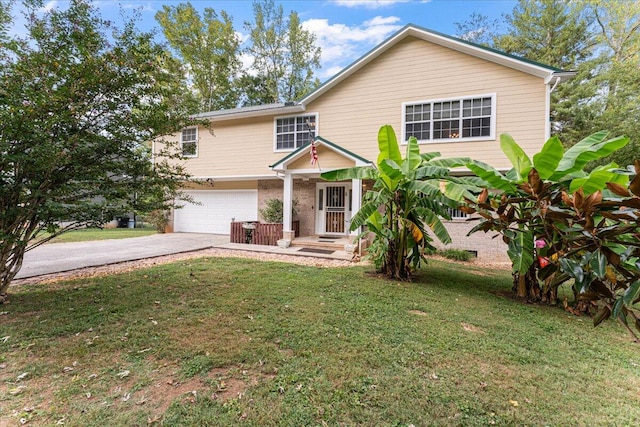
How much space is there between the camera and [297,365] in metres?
3.17

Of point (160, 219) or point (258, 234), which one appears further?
point (160, 219)

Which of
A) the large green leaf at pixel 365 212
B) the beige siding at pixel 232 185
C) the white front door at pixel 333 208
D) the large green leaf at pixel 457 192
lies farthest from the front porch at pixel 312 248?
the large green leaf at pixel 457 192

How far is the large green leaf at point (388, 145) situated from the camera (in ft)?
22.1

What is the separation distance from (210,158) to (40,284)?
32.0 feet

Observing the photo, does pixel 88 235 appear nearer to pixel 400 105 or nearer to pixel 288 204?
pixel 288 204

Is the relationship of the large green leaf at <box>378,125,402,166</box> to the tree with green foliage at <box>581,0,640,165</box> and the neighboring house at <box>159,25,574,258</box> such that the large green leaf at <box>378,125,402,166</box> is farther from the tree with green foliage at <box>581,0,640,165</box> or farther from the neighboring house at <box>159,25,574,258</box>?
the tree with green foliage at <box>581,0,640,165</box>

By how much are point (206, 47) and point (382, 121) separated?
21674 millimetres

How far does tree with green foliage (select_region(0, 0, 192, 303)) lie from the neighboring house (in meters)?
3.42

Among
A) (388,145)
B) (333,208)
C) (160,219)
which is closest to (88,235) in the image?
(160,219)

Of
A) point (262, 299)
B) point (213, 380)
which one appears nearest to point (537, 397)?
point (213, 380)

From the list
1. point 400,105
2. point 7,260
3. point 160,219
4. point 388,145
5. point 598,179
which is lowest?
point 7,260

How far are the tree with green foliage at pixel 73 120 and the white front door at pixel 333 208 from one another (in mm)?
8540

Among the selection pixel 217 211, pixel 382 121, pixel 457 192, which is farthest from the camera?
pixel 217 211

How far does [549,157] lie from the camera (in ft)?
15.1
